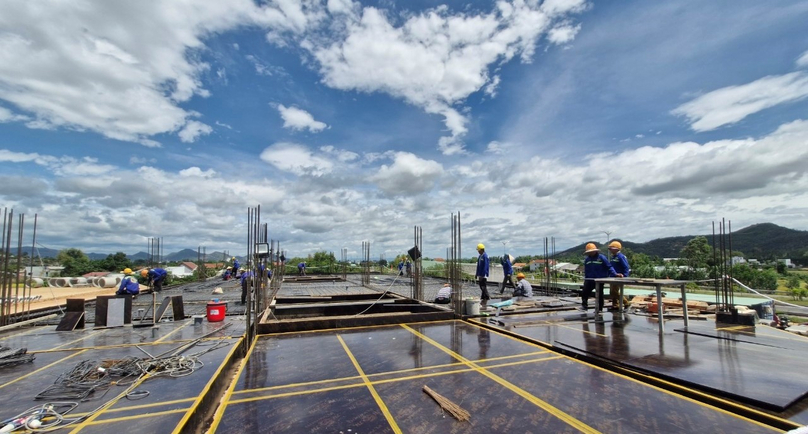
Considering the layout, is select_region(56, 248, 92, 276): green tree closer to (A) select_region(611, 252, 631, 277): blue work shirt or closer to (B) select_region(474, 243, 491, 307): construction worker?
(B) select_region(474, 243, 491, 307): construction worker

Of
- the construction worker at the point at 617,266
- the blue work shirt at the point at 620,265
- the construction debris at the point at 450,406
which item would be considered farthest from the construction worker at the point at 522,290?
the construction debris at the point at 450,406

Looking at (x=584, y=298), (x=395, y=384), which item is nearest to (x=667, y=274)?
(x=584, y=298)

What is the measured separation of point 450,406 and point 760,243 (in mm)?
98113

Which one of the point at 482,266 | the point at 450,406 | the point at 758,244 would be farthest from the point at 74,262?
the point at 758,244

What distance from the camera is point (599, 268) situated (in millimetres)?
9539

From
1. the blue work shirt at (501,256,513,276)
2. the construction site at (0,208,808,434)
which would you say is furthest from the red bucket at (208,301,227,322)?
the blue work shirt at (501,256,513,276)

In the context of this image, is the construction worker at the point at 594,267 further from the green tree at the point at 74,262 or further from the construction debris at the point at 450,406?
the green tree at the point at 74,262

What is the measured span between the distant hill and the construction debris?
211 ft

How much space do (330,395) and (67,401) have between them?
3.12 meters

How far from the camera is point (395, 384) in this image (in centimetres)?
460

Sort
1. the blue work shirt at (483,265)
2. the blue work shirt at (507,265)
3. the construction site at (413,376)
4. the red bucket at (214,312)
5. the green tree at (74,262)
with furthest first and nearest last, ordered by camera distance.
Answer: the green tree at (74,262), the blue work shirt at (507,265), the blue work shirt at (483,265), the red bucket at (214,312), the construction site at (413,376)

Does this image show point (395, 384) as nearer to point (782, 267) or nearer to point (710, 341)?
point (710, 341)

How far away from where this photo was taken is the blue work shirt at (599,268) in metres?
9.41

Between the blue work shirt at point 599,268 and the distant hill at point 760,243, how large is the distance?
5721 centimetres
